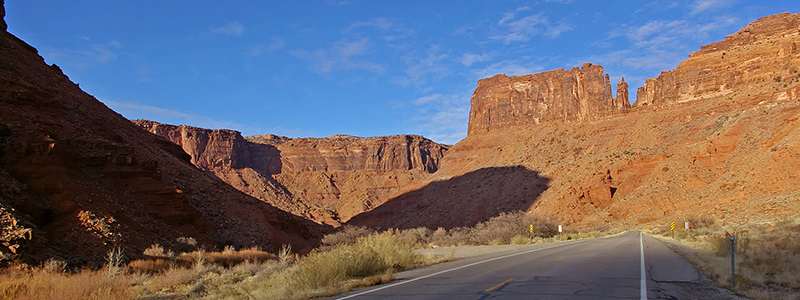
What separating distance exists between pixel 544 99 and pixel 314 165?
6200 cm

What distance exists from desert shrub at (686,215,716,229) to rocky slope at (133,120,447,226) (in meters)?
74.2

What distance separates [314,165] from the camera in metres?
130

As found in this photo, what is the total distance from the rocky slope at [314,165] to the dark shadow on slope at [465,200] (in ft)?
64.1

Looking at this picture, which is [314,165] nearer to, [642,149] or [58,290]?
[642,149]

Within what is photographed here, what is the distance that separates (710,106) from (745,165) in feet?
73.6

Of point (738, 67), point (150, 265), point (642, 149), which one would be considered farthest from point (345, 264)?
point (738, 67)

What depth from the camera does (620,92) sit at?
265 feet

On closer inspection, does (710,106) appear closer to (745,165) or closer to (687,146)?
(687,146)

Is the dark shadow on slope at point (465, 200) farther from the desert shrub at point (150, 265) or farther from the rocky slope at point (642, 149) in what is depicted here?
the desert shrub at point (150, 265)

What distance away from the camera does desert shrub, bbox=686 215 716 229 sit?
117 feet

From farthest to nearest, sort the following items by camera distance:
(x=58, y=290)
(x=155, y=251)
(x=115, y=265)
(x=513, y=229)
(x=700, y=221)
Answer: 1. (x=700, y=221)
2. (x=513, y=229)
3. (x=155, y=251)
4. (x=115, y=265)
5. (x=58, y=290)

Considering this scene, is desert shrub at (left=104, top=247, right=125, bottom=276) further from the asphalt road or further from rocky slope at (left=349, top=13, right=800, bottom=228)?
rocky slope at (left=349, top=13, right=800, bottom=228)


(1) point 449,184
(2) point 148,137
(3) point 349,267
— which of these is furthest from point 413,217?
(3) point 349,267

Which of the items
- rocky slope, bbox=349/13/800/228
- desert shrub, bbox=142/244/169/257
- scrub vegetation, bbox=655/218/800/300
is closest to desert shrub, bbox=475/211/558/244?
rocky slope, bbox=349/13/800/228
